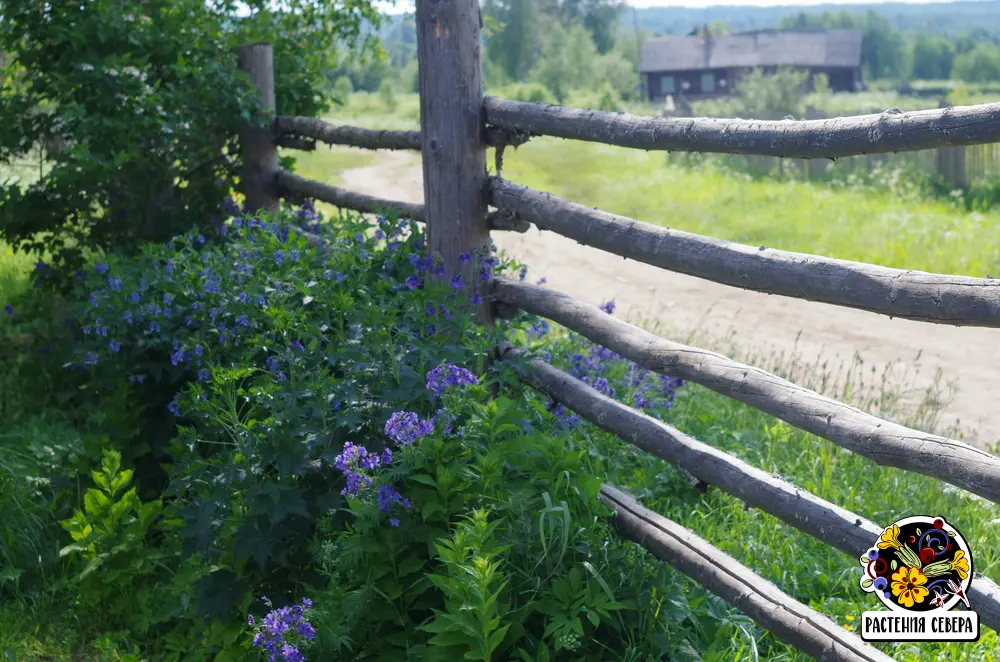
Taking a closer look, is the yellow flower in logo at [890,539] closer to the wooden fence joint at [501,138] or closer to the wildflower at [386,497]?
the wildflower at [386,497]

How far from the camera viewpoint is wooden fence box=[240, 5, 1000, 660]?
230 centimetres

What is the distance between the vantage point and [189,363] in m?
3.82

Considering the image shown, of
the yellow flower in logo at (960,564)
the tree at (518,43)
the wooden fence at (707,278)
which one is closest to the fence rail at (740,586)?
the wooden fence at (707,278)

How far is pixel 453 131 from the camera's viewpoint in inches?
152

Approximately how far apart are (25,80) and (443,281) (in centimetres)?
326

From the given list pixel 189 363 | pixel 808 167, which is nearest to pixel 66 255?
pixel 189 363

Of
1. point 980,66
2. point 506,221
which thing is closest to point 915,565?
point 506,221

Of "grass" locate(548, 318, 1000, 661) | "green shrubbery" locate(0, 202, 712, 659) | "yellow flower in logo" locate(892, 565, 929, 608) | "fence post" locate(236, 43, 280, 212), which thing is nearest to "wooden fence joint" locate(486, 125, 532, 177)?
"green shrubbery" locate(0, 202, 712, 659)

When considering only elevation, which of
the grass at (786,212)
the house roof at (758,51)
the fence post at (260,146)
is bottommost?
the grass at (786,212)

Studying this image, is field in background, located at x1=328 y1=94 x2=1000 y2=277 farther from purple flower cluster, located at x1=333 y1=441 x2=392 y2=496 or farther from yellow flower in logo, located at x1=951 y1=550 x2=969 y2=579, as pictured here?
purple flower cluster, located at x1=333 y1=441 x2=392 y2=496

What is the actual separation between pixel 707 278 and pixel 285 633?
1655 mm

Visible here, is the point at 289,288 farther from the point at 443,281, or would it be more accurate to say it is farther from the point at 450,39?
the point at 450,39

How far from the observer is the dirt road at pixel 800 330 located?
606cm

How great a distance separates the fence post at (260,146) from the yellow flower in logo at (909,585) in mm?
4354
